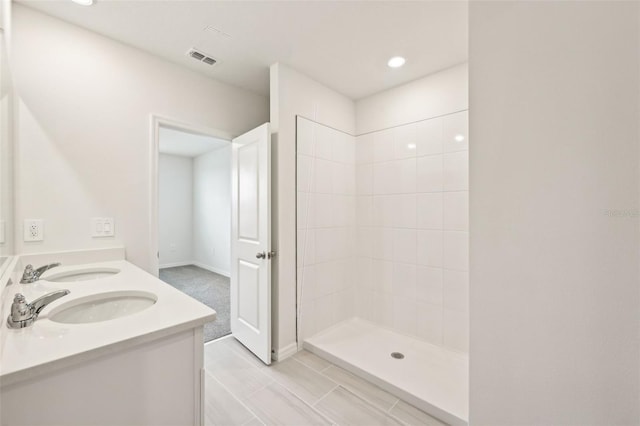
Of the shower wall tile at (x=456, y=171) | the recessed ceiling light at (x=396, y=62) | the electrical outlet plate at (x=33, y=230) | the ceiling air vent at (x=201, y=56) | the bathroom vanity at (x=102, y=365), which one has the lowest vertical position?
the bathroom vanity at (x=102, y=365)

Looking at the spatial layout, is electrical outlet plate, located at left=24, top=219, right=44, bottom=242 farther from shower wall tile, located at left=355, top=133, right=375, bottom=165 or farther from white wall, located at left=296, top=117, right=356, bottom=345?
shower wall tile, located at left=355, top=133, right=375, bottom=165

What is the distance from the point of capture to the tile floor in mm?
1525

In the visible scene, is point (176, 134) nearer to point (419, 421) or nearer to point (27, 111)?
point (27, 111)

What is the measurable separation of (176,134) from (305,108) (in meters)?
3.04

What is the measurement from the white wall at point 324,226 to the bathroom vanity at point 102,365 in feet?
4.49

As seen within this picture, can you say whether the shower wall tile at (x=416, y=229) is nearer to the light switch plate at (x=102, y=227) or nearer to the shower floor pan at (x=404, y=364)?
the shower floor pan at (x=404, y=364)

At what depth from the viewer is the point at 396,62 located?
212 centimetres

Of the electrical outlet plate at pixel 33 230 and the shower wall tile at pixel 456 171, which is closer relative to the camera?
the electrical outlet plate at pixel 33 230

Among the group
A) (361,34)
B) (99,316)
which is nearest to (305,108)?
(361,34)

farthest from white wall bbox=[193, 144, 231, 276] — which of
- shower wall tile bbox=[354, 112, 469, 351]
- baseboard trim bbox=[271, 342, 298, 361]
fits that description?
shower wall tile bbox=[354, 112, 469, 351]

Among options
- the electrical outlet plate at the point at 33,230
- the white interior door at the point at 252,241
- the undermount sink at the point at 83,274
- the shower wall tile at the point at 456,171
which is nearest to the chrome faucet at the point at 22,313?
the undermount sink at the point at 83,274

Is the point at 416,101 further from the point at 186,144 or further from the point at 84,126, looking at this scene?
the point at 186,144

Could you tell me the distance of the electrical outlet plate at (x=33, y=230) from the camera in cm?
151

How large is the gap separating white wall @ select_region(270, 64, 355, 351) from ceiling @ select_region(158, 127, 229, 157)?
241 centimetres
